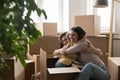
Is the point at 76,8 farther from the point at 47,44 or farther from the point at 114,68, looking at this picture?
the point at 114,68

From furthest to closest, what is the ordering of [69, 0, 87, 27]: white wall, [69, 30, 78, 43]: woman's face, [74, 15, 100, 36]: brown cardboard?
[69, 0, 87, 27]: white wall
[74, 15, 100, 36]: brown cardboard
[69, 30, 78, 43]: woman's face

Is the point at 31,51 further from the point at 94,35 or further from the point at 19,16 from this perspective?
the point at 19,16

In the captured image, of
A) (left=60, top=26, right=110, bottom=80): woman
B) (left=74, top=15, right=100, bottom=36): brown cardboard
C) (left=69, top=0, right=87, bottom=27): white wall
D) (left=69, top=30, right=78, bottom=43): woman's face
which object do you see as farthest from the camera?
(left=69, top=0, right=87, bottom=27): white wall

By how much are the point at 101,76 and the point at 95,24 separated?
103 centimetres

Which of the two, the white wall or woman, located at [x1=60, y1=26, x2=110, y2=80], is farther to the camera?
the white wall

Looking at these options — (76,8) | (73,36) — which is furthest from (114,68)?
(76,8)

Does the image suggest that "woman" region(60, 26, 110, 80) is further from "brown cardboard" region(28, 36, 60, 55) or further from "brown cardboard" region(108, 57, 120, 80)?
"brown cardboard" region(28, 36, 60, 55)

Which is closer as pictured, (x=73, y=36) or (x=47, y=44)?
(x=73, y=36)

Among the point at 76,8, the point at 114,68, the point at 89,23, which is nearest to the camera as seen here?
the point at 114,68

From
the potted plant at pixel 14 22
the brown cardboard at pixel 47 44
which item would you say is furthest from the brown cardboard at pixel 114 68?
the potted plant at pixel 14 22

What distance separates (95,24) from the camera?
322 cm

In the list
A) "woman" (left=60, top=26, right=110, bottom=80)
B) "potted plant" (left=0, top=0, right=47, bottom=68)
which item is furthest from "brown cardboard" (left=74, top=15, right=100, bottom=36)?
"potted plant" (left=0, top=0, right=47, bottom=68)

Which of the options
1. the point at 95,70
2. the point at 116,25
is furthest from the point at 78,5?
the point at 95,70

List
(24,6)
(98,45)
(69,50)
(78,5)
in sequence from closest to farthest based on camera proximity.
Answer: (24,6)
(69,50)
(98,45)
(78,5)
